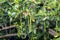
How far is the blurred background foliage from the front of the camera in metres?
2.69

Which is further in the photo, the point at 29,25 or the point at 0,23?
the point at 0,23

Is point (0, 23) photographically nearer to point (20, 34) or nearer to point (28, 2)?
point (20, 34)

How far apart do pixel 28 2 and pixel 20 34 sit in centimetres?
50

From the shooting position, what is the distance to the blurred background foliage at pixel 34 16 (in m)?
2.69

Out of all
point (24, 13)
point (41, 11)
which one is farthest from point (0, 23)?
point (41, 11)

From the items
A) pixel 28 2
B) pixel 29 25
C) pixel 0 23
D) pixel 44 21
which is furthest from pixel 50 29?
pixel 0 23

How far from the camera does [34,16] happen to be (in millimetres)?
2795

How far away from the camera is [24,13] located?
285cm

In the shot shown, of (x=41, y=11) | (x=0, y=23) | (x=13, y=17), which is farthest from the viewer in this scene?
(x=0, y=23)

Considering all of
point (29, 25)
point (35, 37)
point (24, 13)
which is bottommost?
point (35, 37)

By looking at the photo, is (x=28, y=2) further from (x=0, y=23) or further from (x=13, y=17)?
(x=0, y=23)

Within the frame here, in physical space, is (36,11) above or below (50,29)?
above

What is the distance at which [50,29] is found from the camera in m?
2.76

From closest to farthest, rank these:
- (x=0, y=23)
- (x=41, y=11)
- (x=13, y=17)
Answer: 1. (x=41, y=11)
2. (x=13, y=17)
3. (x=0, y=23)
